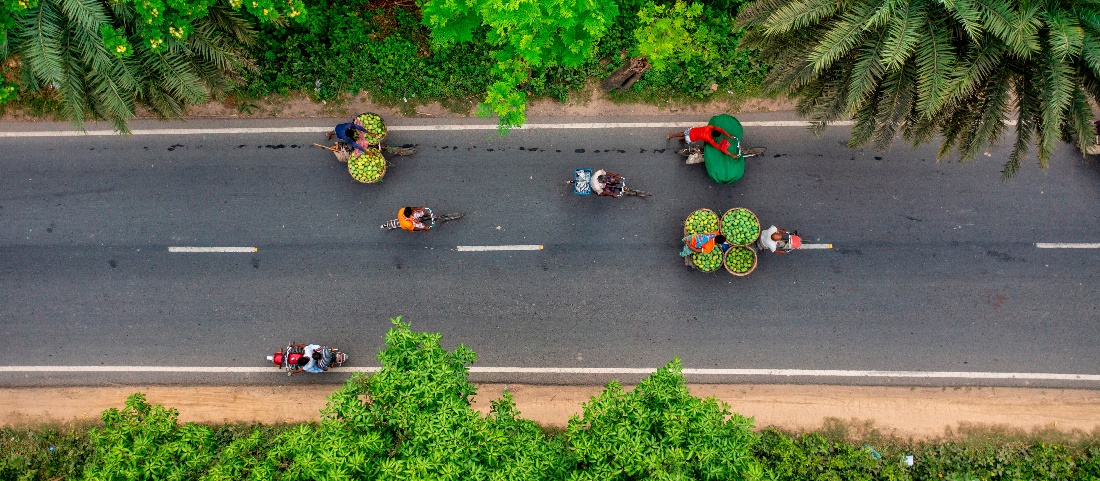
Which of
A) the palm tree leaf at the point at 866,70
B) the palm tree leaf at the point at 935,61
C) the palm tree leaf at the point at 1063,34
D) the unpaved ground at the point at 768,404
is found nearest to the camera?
the palm tree leaf at the point at 1063,34

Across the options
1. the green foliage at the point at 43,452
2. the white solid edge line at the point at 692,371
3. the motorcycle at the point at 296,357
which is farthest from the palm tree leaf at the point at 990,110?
the green foliage at the point at 43,452

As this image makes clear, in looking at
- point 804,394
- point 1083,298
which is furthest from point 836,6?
point 1083,298

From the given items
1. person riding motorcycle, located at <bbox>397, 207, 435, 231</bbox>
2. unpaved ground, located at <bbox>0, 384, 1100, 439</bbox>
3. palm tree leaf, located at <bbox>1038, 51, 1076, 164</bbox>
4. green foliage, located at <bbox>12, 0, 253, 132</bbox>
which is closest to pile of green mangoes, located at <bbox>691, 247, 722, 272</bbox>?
unpaved ground, located at <bbox>0, 384, 1100, 439</bbox>

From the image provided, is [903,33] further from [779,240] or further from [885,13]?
[779,240]

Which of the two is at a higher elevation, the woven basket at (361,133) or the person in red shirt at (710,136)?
the woven basket at (361,133)

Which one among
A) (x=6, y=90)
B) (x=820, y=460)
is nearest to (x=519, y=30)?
(x=6, y=90)

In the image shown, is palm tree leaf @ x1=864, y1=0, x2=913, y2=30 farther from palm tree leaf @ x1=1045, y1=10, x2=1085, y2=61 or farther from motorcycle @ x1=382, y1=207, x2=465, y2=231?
motorcycle @ x1=382, y1=207, x2=465, y2=231

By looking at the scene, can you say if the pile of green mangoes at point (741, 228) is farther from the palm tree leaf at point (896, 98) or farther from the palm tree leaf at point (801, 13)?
the palm tree leaf at point (801, 13)
